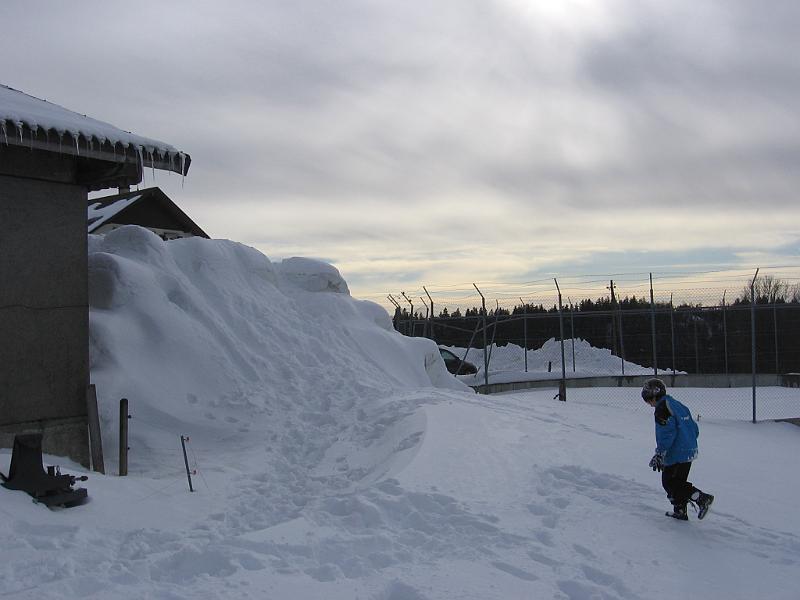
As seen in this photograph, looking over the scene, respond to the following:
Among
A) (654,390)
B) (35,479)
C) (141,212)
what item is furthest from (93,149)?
(141,212)

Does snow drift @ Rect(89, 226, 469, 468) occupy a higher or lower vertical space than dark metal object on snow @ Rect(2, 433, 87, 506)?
higher

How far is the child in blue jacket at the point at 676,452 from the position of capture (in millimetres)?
6461

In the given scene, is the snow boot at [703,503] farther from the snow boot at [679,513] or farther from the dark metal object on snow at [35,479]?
the dark metal object on snow at [35,479]

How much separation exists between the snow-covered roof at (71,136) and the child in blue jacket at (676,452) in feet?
18.7

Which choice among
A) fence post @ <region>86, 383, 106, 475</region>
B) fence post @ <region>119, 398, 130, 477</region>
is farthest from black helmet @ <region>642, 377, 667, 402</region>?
fence post @ <region>86, 383, 106, 475</region>

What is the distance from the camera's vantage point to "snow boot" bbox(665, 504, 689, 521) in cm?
643

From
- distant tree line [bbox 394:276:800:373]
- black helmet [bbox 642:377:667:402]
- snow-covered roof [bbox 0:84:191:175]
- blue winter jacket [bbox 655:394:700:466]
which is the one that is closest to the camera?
blue winter jacket [bbox 655:394:700:466]

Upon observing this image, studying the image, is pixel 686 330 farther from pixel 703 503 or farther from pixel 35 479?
pixel 35 479

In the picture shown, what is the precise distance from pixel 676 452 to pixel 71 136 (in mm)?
6502

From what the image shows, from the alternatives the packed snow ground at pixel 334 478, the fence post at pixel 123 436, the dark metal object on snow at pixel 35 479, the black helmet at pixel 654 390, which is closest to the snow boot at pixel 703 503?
the packed snow ground at pixel 334 478

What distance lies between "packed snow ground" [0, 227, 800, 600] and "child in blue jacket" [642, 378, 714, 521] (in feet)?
0.63

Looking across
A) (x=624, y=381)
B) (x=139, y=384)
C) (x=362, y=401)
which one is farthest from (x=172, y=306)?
(x=624, y=381)

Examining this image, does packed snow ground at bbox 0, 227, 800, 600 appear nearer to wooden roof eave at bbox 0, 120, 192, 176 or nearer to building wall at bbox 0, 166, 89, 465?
building wall at bbox 0, 166, 89, 465

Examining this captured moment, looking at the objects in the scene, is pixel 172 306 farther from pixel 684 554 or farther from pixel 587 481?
pixel 684 554
